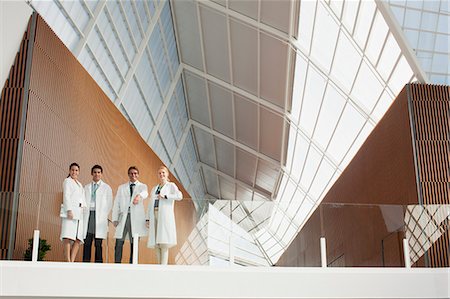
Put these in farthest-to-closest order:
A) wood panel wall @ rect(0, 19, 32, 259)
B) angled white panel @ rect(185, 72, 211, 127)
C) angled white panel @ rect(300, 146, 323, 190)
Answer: angled white panel @ rect(185, 72, 211, 127) < angled white panel @ rect(300, 146, 323, 190) < wood panel wall @ rect(0, 19, 32, 259)

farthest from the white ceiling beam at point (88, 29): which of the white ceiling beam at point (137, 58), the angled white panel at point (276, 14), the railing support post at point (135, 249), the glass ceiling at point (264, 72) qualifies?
the railing support post at point (135, 249)

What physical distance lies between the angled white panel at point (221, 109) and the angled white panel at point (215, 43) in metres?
1.70

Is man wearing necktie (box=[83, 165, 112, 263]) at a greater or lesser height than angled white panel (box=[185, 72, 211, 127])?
lesser

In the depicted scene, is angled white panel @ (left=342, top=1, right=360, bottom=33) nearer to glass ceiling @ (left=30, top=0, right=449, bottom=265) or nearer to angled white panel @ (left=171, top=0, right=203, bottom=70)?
glass ceiling @ (left=30, top=0, right=449, bottom=265)

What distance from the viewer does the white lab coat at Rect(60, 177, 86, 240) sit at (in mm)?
16141

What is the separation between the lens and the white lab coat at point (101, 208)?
16.3 meters

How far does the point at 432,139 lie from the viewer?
76.2 ft

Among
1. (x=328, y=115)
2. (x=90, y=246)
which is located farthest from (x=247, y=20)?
(x=90, y=246)

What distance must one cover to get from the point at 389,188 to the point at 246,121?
66.2 ft

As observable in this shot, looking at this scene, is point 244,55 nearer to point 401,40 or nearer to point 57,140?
point 401,40

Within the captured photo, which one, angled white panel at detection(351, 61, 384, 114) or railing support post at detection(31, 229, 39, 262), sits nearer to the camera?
railing support post at detection(31, 229, 39, 262)

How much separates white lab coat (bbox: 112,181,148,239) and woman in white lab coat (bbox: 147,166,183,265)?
0.63ft

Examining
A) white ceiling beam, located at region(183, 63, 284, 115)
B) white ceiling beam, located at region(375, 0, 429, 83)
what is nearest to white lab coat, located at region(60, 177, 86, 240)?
white ceiling beam, located at region(375, 0, 429, 83)

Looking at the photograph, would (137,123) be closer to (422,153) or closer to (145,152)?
(145,152)
